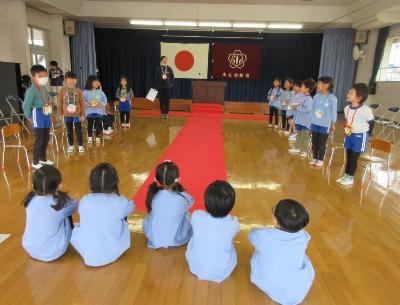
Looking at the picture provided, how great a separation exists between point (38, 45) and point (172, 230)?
8.80 meters

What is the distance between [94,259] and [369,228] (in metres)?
2.32

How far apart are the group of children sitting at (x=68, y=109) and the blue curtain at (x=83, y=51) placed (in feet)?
14.6

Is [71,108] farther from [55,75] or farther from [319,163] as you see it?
[55,75]

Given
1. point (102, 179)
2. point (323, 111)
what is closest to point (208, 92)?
point (323, 111)

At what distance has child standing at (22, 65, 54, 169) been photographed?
12.5 ft

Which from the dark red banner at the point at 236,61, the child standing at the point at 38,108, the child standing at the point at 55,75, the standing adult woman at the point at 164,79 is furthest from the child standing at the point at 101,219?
the dark red banner at the point at 236,61

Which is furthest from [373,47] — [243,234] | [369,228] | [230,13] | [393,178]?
[243,234]

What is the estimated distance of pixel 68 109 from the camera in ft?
15.4

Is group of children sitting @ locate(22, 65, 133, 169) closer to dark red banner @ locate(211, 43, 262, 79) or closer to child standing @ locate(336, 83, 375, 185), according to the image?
child standing @ locate(336, 83, 375, 185)

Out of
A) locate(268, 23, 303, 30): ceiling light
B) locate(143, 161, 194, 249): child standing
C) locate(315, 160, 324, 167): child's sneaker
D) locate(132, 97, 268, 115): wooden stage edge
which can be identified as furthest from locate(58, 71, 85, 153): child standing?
locate(268, 23, 303, 30): ceiling light

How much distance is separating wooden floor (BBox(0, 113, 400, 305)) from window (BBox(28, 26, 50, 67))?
560 cm

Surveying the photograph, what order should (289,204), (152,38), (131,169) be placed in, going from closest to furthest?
1. (289,204)
2. (131,169)
3. (152,38)

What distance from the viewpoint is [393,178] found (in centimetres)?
422

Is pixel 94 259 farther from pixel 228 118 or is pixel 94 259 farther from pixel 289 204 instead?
pixel 228 118
